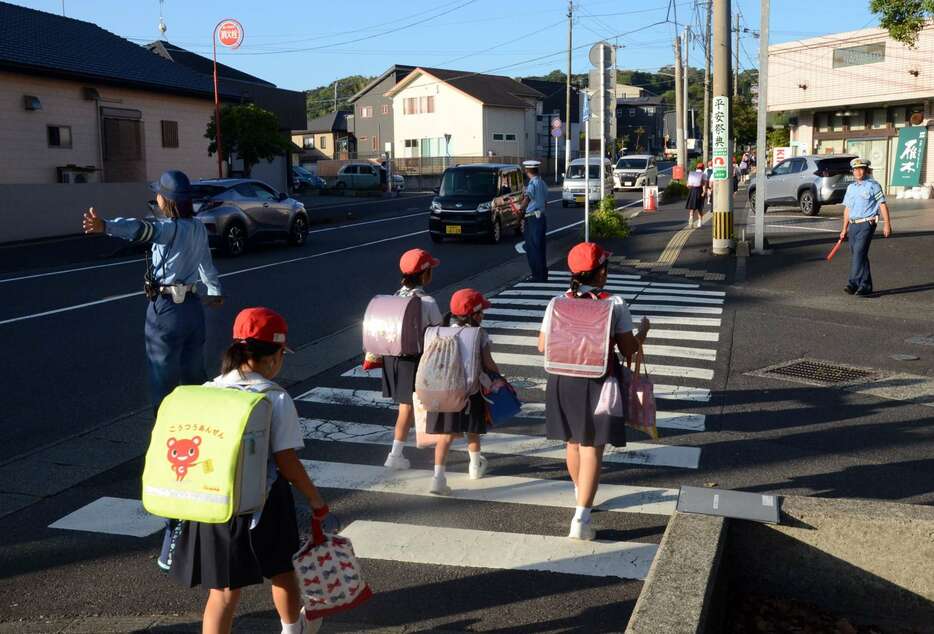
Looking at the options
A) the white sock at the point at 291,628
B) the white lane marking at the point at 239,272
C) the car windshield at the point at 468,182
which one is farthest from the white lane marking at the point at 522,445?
the car windshield at the point at 468,182

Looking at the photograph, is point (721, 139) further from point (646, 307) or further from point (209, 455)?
point (209, 455)

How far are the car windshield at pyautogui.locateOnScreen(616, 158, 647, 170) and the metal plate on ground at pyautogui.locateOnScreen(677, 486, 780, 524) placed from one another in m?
43.9

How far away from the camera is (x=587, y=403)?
5.26m

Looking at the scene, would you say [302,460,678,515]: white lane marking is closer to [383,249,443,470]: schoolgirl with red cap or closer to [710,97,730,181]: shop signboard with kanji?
[383,249,443,470]: schoolgirl with red cap

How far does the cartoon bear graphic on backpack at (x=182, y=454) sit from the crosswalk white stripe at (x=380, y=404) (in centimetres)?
408

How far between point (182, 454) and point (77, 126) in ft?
92.7

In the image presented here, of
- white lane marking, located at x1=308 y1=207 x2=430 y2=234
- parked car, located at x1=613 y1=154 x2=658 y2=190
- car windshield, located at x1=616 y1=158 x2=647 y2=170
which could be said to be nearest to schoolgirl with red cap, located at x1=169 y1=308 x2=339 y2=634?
white lane marking, located at x1=308 y1=207 x2=430 y2=234

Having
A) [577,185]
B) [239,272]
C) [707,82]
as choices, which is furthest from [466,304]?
[707,82]

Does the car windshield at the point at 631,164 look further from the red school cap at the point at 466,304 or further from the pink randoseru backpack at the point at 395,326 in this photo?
the red school cap at the point at 466,304

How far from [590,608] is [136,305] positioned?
1034 cm

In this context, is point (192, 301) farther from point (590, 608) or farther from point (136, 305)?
point (136, 305)

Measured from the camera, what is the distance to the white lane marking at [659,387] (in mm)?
8531

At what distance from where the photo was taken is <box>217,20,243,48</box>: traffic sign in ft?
100

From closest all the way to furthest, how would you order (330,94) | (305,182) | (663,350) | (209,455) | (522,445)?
(209,455), (522,445), (663,350), (305,182), (330,94)
